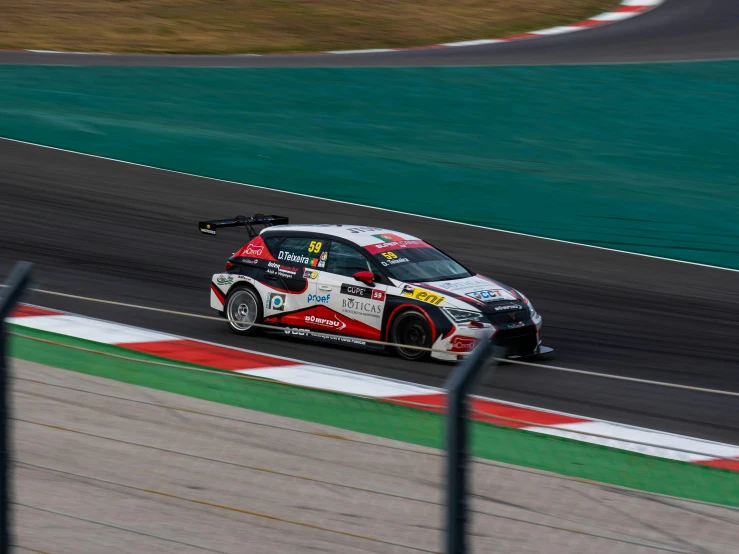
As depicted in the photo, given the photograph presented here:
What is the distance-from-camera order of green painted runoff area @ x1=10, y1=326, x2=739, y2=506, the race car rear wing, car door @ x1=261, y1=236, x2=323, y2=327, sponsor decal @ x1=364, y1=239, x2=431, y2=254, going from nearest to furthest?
1. green painted runoff area @ x1=10, y1=326, x2=739, y2=506
2. sponsor decal @ x1=364, y1=239, x2=431, y2=254
3. car door @ x1=261, y1=236, x2=323, y2=327
4. the race car rear wing

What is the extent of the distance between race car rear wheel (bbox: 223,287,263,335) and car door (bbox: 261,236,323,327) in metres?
0.13

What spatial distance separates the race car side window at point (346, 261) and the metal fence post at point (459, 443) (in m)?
8.34

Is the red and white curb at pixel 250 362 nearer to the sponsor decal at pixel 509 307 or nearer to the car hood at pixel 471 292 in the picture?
the car hood at pixel 471 292

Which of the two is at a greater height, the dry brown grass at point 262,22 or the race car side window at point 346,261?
the dry brown grass at point 262,22

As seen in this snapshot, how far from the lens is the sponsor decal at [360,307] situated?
37.2ft

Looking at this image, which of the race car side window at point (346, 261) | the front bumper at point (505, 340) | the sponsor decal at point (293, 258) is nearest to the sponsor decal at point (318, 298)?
the race car side window at point (346, 261)

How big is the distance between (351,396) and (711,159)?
57.6 ft

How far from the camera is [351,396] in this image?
366 cm

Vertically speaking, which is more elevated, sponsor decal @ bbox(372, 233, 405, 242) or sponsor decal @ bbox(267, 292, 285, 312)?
sponsor decal @ bbox(372, 233, 405, 242)

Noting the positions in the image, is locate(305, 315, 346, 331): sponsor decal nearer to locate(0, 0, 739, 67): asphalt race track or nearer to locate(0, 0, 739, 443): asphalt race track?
locate(0, 0, 739, 443): asphalt race track

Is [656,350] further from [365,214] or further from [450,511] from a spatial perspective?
[450,511]

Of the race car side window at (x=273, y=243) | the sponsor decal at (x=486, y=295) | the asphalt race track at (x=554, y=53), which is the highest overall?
the asphalt race track at (x=554, y=53)

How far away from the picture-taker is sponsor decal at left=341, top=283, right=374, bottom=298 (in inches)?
449

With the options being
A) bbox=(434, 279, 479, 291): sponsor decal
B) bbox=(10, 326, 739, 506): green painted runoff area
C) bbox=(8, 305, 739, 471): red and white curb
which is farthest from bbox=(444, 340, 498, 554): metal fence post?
bbox=(434, 279, 479, 291): sponsor decal
